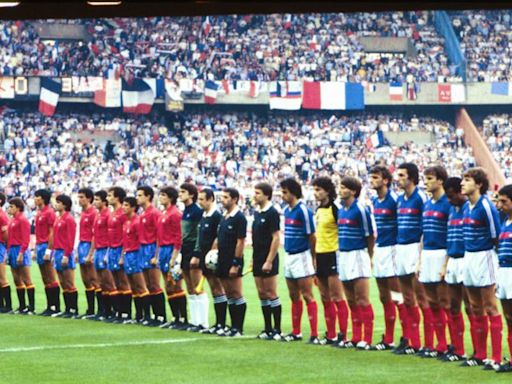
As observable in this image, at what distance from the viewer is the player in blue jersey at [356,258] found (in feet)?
44.9

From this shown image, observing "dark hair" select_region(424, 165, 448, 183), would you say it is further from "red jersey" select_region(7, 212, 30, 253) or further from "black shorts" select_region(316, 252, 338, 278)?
"red jersey" select_region(7, 212, 30, 253)

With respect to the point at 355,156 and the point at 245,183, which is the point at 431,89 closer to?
the point at 355,156

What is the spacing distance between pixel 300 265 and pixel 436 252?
2219 millimetres

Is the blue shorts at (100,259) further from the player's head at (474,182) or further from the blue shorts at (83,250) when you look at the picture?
the player's head at (474,182)

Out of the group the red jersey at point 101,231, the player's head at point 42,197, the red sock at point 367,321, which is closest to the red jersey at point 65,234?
the player's head at point 42,197

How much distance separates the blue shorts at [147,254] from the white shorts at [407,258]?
4.57m

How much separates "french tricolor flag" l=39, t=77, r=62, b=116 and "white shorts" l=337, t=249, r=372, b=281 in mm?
36353

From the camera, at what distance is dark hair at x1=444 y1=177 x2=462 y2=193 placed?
494 inches

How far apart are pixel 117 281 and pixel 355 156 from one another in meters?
33.2

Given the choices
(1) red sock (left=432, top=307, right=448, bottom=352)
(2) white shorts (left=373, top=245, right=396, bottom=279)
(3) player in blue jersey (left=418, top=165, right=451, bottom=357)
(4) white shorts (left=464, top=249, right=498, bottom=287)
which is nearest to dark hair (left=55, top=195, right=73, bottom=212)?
(2) white shorts (left=373, top=245, right=396, bottom=279)

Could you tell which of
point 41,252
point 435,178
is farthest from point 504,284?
point 41,252

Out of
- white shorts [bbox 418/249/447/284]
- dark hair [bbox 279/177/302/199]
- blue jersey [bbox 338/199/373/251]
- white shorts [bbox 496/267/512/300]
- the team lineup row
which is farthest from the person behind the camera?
dark hair [bbox 279/177/302/199]

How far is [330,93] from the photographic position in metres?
53.7

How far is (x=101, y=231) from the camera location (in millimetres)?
17844
